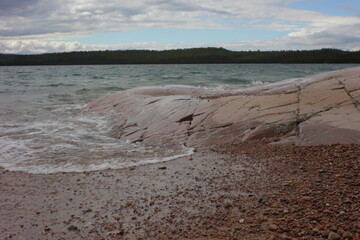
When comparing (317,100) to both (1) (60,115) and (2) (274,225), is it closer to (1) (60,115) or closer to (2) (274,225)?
(2) (274,225)

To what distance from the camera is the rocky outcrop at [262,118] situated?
629 centimetres

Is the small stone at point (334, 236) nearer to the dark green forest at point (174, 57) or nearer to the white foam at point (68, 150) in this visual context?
the white foam at point (68, 150)

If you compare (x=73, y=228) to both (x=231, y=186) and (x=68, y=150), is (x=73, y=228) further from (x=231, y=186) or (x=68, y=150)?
(x=68, y=150)

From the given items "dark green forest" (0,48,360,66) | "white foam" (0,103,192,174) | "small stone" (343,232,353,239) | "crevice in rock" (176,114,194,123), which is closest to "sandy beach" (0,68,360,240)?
"small stone" (343,232,353,239)

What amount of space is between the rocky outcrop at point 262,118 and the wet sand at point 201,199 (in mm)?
705

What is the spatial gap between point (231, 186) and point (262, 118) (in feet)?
9.94

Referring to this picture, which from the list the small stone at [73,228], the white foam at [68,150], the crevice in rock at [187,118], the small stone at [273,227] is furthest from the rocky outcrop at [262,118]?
the small stone at [73,228]

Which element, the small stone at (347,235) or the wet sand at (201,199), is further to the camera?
the wet sand at (201,199)

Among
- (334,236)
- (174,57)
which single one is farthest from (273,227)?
(174,57)

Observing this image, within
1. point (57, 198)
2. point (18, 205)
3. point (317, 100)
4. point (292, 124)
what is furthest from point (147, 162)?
point (317, 100)

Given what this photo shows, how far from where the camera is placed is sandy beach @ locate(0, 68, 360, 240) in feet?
11.5

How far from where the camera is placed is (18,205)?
172 inches

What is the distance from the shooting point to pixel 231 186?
4.60 m

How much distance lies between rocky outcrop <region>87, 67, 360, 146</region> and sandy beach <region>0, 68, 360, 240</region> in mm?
28
